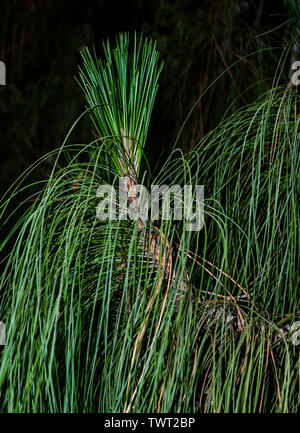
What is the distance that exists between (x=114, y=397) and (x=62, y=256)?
15 centimetres

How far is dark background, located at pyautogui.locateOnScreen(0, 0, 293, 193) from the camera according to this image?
87cm

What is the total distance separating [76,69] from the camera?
2.90 ft

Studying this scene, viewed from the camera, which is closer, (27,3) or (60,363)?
(60,363)

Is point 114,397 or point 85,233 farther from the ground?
point 85,233

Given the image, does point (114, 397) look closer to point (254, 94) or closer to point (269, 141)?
point (269, 141)

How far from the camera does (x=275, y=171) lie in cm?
57

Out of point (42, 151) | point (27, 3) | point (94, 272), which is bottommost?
point (94, 272)

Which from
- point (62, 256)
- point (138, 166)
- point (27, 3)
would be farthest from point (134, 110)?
point (27, 3)

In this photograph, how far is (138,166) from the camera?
1.71 feet

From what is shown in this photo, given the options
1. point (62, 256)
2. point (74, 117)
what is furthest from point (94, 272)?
point (74, 117)

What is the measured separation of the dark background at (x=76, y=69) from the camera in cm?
87

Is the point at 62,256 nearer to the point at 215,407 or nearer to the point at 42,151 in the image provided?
the point at 215,407
